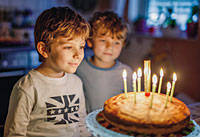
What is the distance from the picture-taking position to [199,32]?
2.77 meters

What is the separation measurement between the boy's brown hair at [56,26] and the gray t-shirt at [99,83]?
451 mm

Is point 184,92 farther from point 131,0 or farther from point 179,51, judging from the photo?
point 131,0

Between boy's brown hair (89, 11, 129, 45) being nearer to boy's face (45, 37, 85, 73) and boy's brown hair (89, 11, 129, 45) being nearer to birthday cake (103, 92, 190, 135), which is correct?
boy's face (45, 37, 85, 73)

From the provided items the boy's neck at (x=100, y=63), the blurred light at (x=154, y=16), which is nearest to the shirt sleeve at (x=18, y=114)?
the boy's neck at (x=100, y=63)

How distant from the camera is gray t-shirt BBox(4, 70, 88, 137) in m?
0.96

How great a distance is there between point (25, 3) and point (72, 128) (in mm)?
3520

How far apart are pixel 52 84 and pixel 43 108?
0.39 ft

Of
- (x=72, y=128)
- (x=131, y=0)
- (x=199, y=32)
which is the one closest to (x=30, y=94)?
(x=72, y=128)

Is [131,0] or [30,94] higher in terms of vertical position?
[131,0]

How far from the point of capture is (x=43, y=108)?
3.38 ft

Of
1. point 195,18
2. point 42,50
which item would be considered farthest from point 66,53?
point 195,18

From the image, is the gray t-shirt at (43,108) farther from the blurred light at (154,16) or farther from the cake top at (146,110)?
the blurred light at (154,16)

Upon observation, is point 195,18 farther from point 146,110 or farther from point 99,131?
point 99,131

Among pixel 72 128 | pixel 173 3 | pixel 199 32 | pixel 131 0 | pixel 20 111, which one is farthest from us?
pixel 131 0
